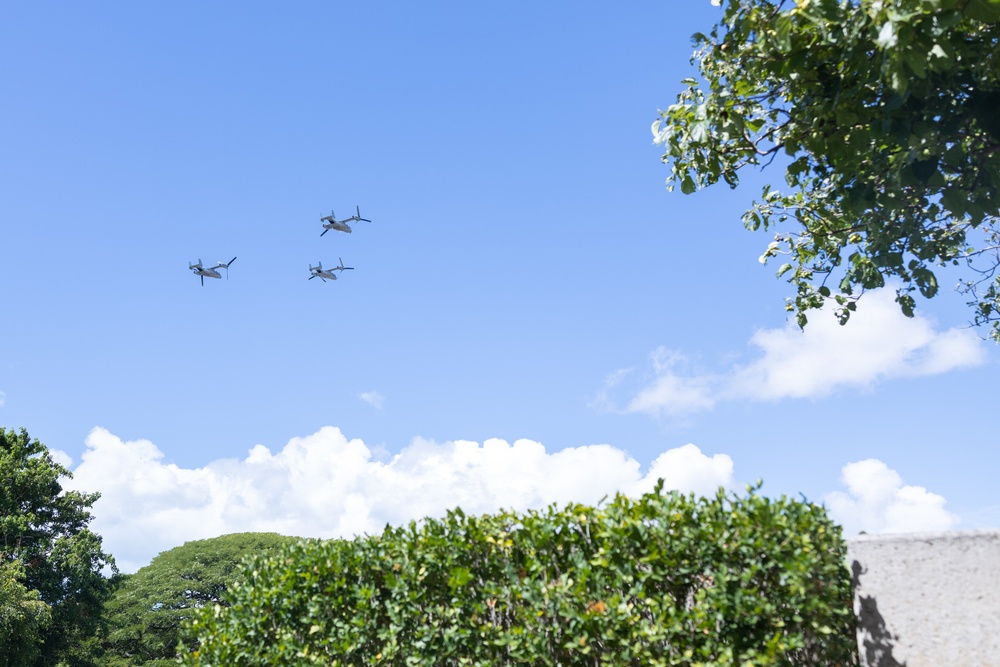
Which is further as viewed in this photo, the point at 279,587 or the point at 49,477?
the point at 49,477

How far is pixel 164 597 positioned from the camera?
36.9 meters

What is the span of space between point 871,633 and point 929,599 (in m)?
0.42

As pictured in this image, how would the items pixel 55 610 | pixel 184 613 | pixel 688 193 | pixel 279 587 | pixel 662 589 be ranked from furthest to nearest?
pixel 184 613 < pixel 55 610 < pixel 688 193 < pixel 279 587 < pixel 662 589

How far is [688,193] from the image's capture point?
7.43 meters

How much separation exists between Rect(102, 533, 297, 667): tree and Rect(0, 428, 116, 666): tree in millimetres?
5824

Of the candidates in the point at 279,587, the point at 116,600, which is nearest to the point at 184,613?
the point at 116,600

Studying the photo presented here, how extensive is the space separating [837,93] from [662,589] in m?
4.43

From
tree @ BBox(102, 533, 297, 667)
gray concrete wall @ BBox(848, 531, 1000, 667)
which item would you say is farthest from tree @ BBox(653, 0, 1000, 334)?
tree @ BBox(102, 533, 297, 667)

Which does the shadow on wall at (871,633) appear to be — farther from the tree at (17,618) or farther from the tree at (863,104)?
the tree at (17,618)

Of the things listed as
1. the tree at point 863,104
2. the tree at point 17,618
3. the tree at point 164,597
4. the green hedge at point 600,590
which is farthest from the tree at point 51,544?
the tree at point 863,104

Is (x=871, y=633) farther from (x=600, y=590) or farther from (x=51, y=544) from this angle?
(x=51, y=544)

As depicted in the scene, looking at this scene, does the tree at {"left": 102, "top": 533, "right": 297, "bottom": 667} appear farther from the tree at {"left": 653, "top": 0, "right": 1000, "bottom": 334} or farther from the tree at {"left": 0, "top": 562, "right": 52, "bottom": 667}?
the tree at {"left": 653, "top": 0, "right": 1000, "bottom": 334}

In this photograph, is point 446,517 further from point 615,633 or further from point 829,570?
point 829,570

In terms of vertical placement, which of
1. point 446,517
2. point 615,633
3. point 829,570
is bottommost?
point 615,633
